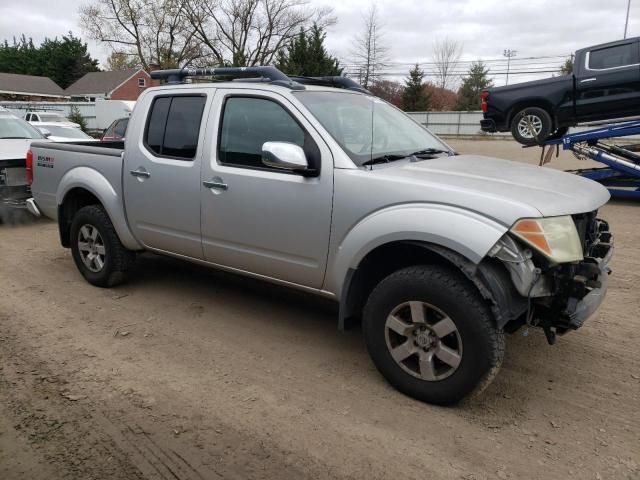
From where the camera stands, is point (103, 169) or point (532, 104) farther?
point (532, 104)

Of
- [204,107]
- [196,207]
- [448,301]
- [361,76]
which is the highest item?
[361,76]

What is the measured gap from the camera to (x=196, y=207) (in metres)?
4.05

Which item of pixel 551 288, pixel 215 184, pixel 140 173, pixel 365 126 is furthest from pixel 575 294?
pixel 140 173

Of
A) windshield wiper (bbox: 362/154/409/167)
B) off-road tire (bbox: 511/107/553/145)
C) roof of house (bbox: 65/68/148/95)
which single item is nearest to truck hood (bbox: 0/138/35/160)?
windshield wiper (bbox: 362/154/409/167)

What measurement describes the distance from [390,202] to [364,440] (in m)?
1.35

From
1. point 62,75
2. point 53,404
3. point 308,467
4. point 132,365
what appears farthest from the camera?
point 62,75

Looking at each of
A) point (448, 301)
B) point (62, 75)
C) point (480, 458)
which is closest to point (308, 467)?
point (480, 458)

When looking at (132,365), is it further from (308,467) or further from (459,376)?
(459,376)

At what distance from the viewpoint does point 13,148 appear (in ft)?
27.2

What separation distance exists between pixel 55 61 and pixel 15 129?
73.4 meters

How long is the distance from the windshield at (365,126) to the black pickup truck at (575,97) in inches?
319

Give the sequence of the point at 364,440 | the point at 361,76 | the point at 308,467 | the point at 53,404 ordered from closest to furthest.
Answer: the point at 308,467 → the point at 364,440 → the point at 53,404 → the point at 361,76

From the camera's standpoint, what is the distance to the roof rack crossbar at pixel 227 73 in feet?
12.9

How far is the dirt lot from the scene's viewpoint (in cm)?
262
